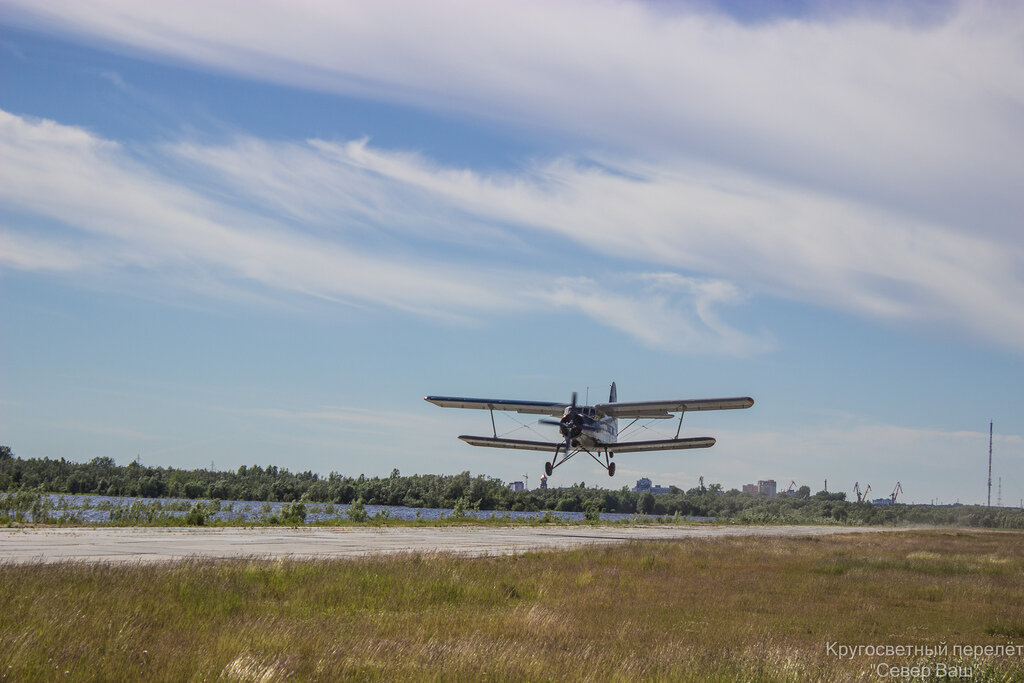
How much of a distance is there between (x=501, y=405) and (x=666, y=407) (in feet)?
32.5

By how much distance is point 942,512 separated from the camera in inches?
7185

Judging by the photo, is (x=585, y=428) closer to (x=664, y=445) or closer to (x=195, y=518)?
(x=664, y=445)

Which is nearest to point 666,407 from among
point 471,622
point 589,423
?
point 589,423

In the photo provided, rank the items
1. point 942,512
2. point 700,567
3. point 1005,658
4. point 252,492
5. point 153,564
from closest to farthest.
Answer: point 1005,658 < point 153,564 < point 700,567 < point 252,492 < point 942,512

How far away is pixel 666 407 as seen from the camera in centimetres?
4488

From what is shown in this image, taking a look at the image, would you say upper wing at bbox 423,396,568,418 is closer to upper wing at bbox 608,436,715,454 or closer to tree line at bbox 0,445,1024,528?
upper wing at bbox 608,436,715,454

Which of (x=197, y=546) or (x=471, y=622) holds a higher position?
(x=471, y=622)

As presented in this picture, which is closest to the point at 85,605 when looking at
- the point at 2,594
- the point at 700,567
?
the point at 2,594

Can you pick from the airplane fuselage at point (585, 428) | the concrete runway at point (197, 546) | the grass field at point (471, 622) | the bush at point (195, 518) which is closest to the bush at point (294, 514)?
the bush at point (195, 518)

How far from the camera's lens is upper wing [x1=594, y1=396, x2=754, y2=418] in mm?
40750

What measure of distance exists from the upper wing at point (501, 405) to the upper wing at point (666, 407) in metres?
3.14

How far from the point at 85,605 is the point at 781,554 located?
31.4 metres

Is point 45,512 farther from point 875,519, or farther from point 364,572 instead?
point 875,519

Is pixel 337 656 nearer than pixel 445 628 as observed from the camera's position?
Yes
